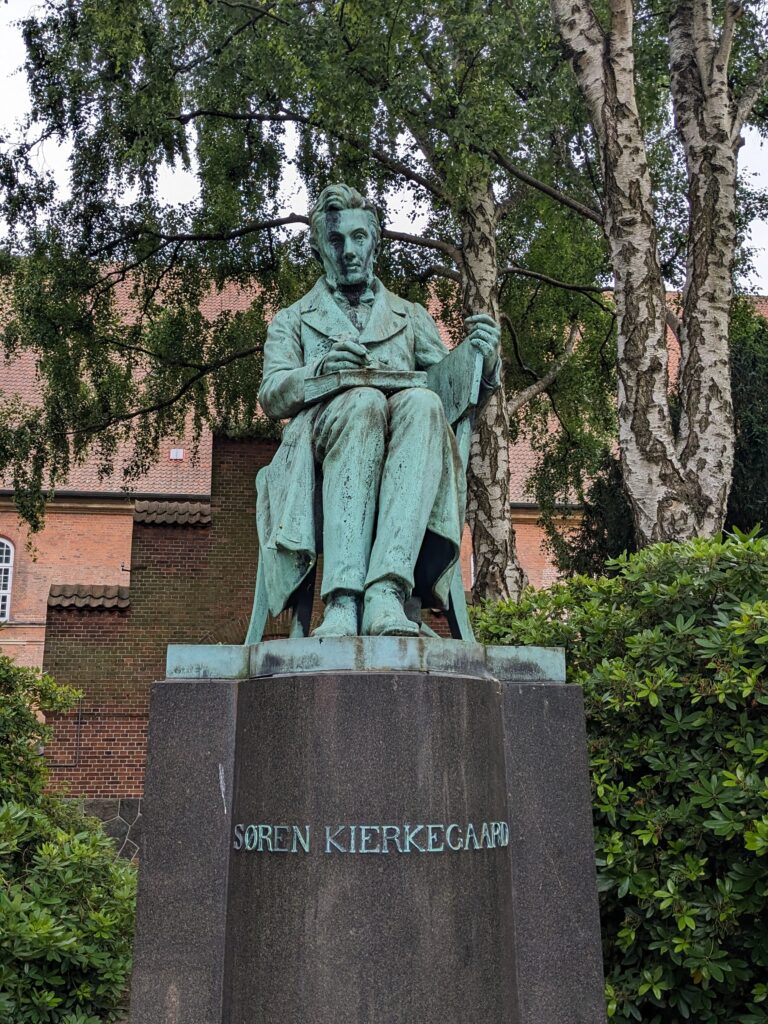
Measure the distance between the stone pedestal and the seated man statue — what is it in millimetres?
339

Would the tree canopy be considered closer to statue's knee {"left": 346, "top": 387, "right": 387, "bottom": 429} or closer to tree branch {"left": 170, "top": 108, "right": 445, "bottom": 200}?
tree branch {"left": 170, "top": 108, "right": 445, "bottom": 200}

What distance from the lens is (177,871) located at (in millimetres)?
3236

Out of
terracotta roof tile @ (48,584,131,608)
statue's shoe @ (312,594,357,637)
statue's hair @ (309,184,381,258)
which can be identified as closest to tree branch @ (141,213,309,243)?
terracotta roof tile @ (48,584,131,608)

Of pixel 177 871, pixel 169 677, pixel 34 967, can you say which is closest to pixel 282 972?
pixel 177 871

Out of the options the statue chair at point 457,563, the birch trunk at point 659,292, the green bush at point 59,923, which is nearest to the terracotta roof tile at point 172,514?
the birch trunk at point 659,292

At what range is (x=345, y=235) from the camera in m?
4.27

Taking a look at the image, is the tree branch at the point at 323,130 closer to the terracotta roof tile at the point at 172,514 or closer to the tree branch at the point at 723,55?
the tree branch at the point at 723,55

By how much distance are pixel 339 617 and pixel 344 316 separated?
1417mm

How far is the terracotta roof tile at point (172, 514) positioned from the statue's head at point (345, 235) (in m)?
10.8

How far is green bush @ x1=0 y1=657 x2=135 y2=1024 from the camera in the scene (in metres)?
4.06

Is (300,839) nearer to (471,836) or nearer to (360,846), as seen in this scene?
(360,846)

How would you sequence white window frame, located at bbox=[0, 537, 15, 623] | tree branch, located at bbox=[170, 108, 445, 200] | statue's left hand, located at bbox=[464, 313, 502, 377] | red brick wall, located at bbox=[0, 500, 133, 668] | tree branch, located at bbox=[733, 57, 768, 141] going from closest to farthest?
statue's left hand, located at bbox=[464, 313, 502, 377] < tree branch, located at bbox=[733, 57, 768, 141] < tree branch, located at bbox=[170, 108, 445, 200] < red brick wall, located at bbox=[0, 500, 133, 668] < white window frame, located at bbox=[0, 537, 15, 623]

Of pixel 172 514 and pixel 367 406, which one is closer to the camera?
pixel 367 406

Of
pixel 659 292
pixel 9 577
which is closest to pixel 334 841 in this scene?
pixel 659 292
